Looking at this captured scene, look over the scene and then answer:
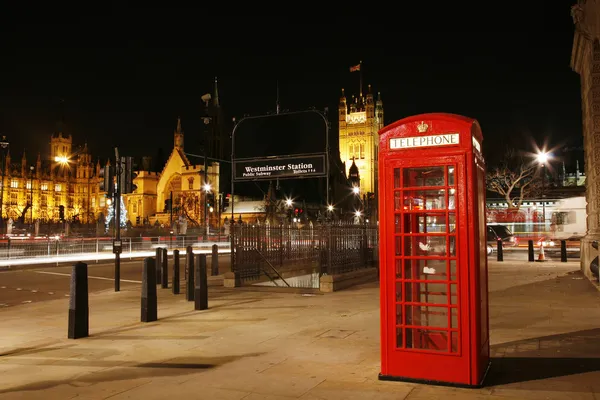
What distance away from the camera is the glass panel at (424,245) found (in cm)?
564

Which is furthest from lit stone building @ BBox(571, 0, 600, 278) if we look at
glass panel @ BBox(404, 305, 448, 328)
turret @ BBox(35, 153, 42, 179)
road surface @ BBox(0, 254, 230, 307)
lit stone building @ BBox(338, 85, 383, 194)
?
turret @ BBox(35, 153, 42, 179)

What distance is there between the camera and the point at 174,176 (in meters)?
93.9

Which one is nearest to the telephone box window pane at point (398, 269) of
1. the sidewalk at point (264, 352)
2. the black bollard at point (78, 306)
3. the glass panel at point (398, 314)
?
the glass panel at point (398, 314)

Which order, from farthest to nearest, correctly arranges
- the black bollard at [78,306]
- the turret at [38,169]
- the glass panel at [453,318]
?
the turret at [38,169], the black bollard at [78,306], the glass panel at [453,318]

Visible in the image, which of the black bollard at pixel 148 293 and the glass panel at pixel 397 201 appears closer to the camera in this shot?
the glass panel at pixel 397 201

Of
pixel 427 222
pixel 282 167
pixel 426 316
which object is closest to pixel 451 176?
pixel 427 222

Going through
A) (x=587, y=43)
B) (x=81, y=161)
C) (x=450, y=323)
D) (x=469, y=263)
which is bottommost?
(x=450, y=323)

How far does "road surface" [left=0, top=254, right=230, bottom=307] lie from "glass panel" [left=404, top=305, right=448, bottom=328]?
1053 centimetres

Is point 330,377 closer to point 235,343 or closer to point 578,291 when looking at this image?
point 235,343

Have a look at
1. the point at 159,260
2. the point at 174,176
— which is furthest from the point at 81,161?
the point at 159,260

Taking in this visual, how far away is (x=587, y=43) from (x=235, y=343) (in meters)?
11.9

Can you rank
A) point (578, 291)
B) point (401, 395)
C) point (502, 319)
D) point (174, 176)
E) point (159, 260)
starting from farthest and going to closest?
point (174, 176), point (159, 260), point (578, 291), point (502, 319), point (401, 395)

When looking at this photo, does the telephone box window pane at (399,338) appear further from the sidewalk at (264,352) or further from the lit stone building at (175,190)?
the lit stone building at (175,190)

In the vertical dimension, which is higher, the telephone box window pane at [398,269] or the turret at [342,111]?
the turret at [342,111]
